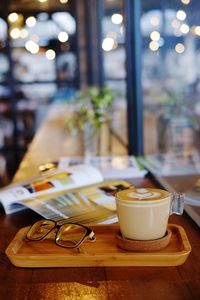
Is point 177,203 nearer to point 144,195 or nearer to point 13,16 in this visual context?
point 144,195

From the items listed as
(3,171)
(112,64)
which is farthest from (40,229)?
(3,171)

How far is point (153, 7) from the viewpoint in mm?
2330

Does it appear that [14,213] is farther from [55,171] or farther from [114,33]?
[114,33]

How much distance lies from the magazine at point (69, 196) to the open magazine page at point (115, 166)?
0.13 metres

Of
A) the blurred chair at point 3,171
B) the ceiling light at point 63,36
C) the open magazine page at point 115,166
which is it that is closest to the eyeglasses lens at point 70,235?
the open magazine page at point 115,166

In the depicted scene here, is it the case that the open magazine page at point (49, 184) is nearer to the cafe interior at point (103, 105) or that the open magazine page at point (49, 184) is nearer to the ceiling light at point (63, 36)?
the cafe interior at point (103, 105)

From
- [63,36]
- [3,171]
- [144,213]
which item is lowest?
[3,171]

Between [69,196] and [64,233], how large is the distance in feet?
1.03

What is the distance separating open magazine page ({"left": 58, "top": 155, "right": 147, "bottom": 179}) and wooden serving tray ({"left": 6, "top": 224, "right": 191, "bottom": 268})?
64 cm

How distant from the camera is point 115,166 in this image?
164cm

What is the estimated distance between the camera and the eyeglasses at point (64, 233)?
2.71 feet

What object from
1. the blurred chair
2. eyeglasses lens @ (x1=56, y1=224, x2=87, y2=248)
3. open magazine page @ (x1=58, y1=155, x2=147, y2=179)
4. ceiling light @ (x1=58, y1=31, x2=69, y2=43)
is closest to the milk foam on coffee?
eyeglasses lens @ (x1=56, y1=224, x2=87, y2=248)

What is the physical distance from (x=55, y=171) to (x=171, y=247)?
2.28 feet

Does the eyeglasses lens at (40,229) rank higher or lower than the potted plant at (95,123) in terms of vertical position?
higher
